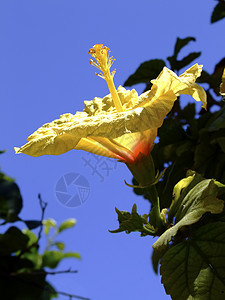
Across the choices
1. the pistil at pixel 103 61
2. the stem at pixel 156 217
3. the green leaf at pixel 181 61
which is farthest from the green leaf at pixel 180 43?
the stem at pixel 156 217

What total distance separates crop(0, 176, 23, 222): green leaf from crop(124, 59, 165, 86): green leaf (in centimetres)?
80

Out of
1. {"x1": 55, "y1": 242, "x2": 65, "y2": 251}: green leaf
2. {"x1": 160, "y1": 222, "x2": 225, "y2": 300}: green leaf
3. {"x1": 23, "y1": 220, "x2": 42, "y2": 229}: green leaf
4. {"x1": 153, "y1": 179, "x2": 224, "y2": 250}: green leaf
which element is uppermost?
{"x1": 23, "y1": 220, "x2": 42, "y2": 229}: green leaf

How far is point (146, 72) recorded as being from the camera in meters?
1.64

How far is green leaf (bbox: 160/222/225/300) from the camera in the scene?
77cm

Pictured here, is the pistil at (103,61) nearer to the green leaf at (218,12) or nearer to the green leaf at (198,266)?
the green leaf at (198,266)

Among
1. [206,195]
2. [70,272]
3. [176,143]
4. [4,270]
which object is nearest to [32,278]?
[4,270]

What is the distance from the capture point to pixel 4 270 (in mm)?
1099

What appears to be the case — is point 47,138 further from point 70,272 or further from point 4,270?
point 4,270

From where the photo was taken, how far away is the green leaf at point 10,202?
100 centimetres

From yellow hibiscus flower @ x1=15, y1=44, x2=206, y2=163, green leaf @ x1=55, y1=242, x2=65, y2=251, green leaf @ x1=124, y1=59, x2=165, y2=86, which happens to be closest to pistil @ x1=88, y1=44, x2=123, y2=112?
yellow hibiscus flower @ x1=15, y1=44, x2=206, y2=163

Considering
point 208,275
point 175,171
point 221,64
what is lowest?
point 208,275

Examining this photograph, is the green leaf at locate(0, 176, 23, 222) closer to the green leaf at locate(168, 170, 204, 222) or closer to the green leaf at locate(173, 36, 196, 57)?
the green leaf at locate(168, 170, 204, 222)

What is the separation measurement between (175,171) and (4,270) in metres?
0.66

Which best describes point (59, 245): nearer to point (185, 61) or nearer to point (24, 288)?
point (24, 288)
